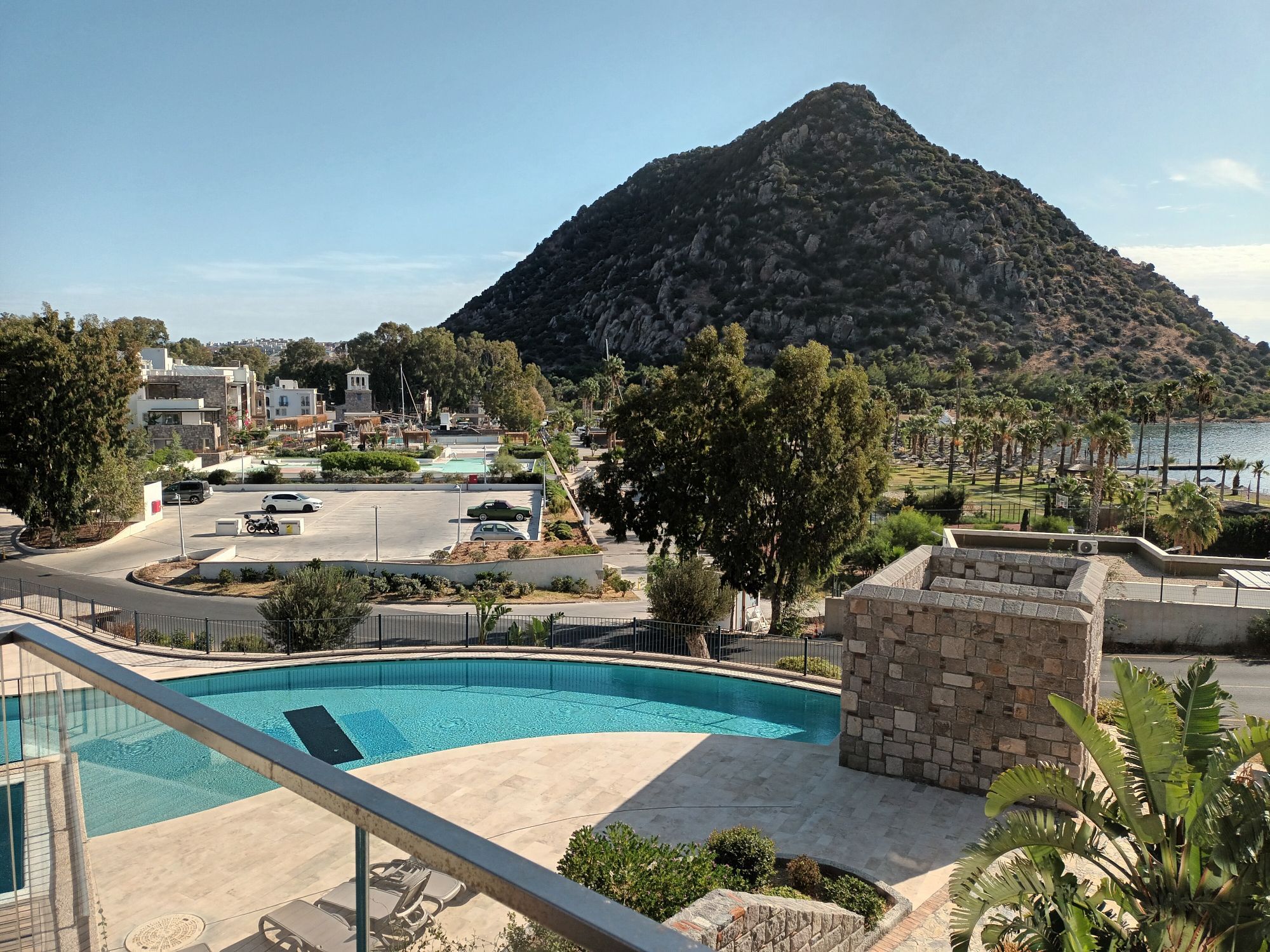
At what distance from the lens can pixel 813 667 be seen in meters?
19.0

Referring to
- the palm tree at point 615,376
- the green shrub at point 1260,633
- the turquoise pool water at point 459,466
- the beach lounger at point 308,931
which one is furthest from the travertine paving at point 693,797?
the palm tree at point 615,376

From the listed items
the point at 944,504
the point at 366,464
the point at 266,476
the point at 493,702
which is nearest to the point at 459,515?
the point at 266,476

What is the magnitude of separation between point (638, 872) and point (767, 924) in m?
1.27

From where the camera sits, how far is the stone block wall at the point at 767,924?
24.8 ft

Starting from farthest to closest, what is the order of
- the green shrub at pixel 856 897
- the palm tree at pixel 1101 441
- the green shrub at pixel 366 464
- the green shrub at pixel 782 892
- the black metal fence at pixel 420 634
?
the green shrub at pixel 366 464 < the palm tree at pixel 1101 441 < the black metal fence at pixel 420 634 < the green shrub at pixel 856 897 < the green shrub at pixel 782 892

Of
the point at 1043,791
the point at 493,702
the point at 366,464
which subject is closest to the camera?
the point at 1043,791

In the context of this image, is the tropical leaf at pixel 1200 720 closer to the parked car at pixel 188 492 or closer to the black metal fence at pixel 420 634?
the black metal fence at pixel 420 634

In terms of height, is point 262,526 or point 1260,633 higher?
point 262,526

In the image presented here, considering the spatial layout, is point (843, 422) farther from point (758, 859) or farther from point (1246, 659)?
point (758, 859)

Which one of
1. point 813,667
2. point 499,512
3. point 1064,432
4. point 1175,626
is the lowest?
point 1175,626

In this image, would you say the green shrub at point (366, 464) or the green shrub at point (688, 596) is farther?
the green shrub at point (366, 464)

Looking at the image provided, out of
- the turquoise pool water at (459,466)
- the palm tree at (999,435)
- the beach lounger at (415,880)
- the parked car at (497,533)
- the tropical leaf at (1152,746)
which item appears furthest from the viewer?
the turquoise pool water at (459,466)

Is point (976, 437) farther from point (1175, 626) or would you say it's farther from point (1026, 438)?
point (1175, 626)

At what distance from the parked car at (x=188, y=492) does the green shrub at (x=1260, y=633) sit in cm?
4665
